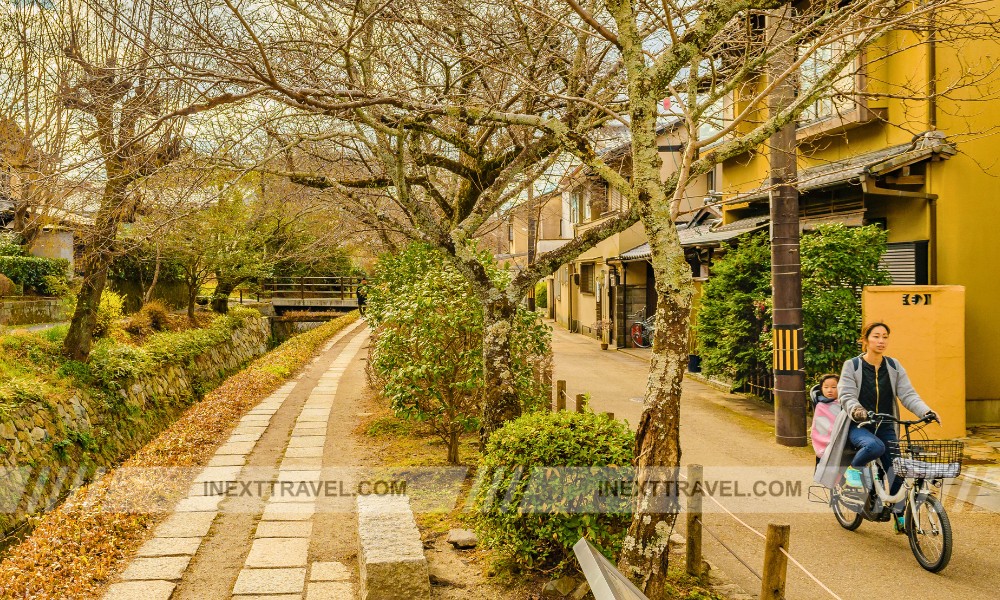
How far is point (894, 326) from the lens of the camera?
9039 mm

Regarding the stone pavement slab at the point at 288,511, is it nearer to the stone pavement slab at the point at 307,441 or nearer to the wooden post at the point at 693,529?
the stone pavement slab at the point at 307,441

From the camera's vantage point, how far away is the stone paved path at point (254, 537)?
4938mm

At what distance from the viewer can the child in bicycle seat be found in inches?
250

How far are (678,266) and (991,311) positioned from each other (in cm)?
820

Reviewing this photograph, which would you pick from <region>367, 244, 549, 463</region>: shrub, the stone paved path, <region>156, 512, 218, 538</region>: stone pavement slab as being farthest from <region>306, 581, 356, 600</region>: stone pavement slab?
<region>367, 244, 549, 463</region>: shrub

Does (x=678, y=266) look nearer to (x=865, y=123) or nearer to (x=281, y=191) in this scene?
(x=865, y=123)

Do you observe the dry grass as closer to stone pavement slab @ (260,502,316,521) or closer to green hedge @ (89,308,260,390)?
stone pavement slab @ (260,502,316,521)

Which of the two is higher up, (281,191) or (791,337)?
(281,191)

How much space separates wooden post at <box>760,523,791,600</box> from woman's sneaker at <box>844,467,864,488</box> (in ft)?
8.36

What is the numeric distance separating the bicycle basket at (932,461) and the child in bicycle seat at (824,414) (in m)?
0.78

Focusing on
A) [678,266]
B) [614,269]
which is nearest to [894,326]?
[678,266]

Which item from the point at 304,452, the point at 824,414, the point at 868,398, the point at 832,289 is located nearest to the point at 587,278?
the point at 832,289

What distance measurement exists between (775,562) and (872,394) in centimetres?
276

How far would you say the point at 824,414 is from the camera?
21.2 ft
